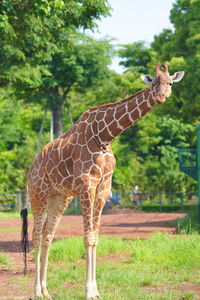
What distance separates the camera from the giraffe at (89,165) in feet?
24.7

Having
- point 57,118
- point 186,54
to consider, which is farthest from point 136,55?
point 186,54

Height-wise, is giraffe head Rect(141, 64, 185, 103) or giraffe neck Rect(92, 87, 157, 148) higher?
giraffe head Rect(141, 64, 185, 103)

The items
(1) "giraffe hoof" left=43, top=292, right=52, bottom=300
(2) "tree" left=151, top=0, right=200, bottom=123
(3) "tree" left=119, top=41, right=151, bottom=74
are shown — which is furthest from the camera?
(3) "tree" left=119, top=41, right=151, bottom=74

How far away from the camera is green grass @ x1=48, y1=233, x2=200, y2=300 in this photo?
817 cm

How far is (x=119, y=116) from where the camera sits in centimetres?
774

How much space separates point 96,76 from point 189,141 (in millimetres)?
9048

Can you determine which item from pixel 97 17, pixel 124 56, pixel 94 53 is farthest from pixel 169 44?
pixel 97 17

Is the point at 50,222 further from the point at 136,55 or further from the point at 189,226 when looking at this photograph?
the point at 136,55

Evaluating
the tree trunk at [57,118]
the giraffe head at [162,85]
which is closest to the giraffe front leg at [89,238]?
the giraffe head at [162,85]

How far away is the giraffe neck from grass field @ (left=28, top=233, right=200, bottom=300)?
226 cm

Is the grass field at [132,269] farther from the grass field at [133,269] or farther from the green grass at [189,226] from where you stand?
the green grass at [189,226]

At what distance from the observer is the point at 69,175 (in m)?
8.02

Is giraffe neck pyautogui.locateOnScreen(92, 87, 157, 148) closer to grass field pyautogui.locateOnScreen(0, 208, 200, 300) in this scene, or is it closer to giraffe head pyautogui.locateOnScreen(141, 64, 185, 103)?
giraffe head pyautogui.locateOnScreen(141, 64, 185, 103)

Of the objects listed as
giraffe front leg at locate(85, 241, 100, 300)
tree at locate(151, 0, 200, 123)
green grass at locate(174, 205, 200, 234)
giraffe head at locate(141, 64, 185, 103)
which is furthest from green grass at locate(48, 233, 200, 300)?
tree at locate(151, 0, 200, 123)
